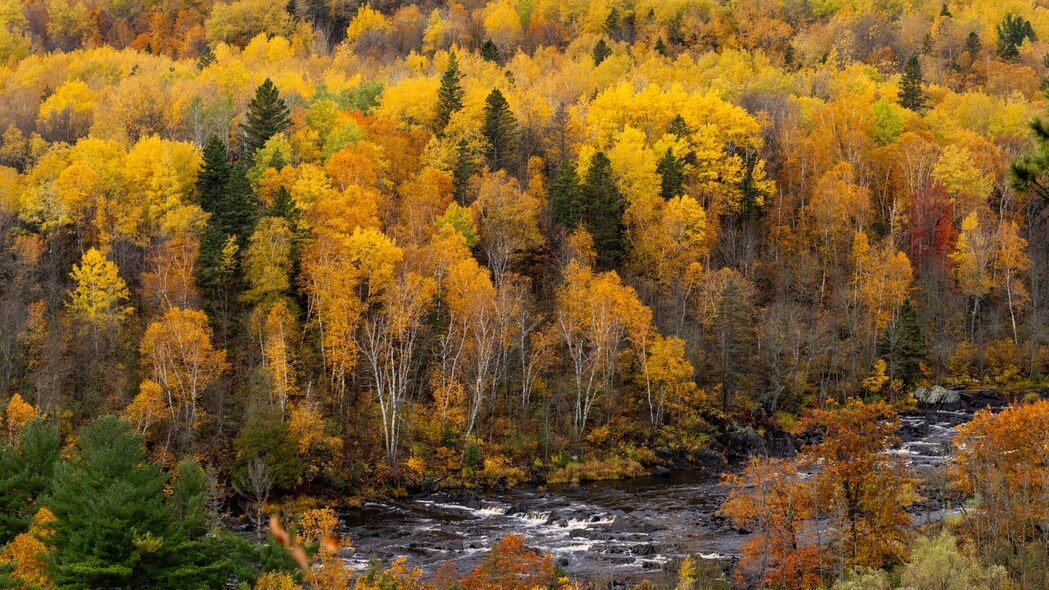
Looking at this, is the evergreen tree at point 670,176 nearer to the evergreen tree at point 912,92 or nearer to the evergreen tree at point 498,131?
the evergreen tree at point 498,131

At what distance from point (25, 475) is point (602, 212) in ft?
167

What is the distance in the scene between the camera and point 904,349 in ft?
243

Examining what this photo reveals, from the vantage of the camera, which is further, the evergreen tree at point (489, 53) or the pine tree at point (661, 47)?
the pine tree at point (661, 47)

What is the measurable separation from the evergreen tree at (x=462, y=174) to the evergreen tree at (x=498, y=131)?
375cm

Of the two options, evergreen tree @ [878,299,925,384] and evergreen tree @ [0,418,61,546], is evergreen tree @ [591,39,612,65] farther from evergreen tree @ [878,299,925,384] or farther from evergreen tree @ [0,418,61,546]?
evergreen tree @ [0,418,61,546]

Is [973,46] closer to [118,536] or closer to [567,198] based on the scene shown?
[567,198]

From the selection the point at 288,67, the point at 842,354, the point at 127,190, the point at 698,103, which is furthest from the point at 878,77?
the point at 127,190

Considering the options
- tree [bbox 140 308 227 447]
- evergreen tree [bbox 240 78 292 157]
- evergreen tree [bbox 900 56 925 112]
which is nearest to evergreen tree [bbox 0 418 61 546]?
tree [bbox 140 308 227 447]

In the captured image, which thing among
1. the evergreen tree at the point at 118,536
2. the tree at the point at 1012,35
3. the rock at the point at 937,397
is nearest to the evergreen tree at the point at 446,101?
the rock at the point at 937,397

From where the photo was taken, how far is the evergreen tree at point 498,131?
90.1 m

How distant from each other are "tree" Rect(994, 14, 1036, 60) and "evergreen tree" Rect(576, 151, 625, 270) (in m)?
73.7

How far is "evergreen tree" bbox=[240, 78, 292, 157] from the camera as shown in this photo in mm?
82875

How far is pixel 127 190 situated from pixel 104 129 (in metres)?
14.5

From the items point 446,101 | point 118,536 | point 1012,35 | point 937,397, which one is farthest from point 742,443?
point 1012,35
